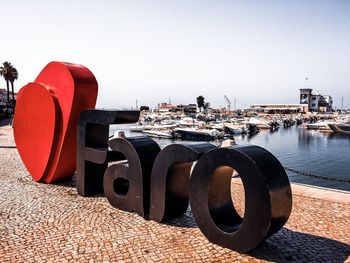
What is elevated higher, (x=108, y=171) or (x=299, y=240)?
(x=108, y=171)

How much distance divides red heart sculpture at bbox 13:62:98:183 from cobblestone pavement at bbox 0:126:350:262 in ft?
6.02

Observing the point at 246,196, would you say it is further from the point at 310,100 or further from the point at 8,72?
the point at 310,100

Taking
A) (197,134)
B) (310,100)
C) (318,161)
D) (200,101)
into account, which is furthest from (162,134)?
(310,100)

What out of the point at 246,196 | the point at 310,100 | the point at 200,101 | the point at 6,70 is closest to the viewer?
the point at 246,196

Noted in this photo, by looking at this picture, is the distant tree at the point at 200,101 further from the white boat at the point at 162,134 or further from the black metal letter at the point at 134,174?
the black metal letter at the point at 134,174

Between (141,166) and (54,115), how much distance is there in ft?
14.9

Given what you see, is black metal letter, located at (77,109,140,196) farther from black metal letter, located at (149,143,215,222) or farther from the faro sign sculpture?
black metal letter, located at (149,143,215,222)

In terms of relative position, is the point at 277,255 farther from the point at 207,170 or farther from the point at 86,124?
the point at 86,124

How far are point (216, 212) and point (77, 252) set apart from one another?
3024 mm

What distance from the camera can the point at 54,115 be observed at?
11.2m

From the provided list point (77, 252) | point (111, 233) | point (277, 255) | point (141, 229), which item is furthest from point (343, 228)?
point (77, 252)

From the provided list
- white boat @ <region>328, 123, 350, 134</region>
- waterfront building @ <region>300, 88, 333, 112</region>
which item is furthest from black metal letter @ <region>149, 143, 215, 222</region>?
waterfront building @ <region>300, 88, 333, 112</region>

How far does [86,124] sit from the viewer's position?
10258 mm

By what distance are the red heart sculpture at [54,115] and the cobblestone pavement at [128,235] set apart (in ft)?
6.02
